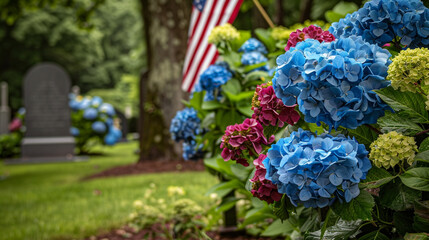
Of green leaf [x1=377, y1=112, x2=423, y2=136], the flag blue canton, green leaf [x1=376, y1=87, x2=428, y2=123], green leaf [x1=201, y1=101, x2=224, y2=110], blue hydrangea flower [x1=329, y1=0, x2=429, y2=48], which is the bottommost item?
green leaf [x1=377, y1=112, x2=423, y2=136]

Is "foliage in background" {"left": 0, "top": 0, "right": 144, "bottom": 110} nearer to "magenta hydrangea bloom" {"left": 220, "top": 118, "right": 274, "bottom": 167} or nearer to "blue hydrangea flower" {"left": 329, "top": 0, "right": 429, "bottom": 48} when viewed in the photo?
"magenta hydrangea bloom" {"left": 220, "top": 118, "right": 274, "bottom": 167}

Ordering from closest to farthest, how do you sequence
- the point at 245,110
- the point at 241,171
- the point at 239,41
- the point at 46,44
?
1. the point at 241,171
2. the point at 245,110
3. the point at 239,41
4. the point at 46,44

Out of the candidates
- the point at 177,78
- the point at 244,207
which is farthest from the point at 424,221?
the point at 177,78

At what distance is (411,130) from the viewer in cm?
128

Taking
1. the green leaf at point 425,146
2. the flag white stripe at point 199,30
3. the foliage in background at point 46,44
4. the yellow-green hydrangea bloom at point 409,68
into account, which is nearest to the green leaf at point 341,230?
the green leaf at point 425,146

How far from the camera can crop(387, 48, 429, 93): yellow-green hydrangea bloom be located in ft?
3.68

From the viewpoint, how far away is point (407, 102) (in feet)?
3.97

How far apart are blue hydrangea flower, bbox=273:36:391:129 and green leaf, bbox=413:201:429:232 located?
27cm

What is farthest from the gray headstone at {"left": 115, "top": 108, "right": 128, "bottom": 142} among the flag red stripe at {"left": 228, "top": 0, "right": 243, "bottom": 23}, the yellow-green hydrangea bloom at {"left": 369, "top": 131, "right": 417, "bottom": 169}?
the yellow-green hydrangea bloom at {"left": 369, "top": 131, "right": 417, "bottom": 169}

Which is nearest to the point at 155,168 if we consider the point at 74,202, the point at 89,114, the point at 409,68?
the point at 74,202

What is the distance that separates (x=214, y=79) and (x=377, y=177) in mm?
1333

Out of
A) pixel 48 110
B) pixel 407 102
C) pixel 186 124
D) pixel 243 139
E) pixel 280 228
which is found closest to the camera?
pixel 407 102

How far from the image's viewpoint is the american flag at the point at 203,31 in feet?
11.3

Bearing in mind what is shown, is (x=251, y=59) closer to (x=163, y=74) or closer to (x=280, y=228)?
(x=280, y=228)
